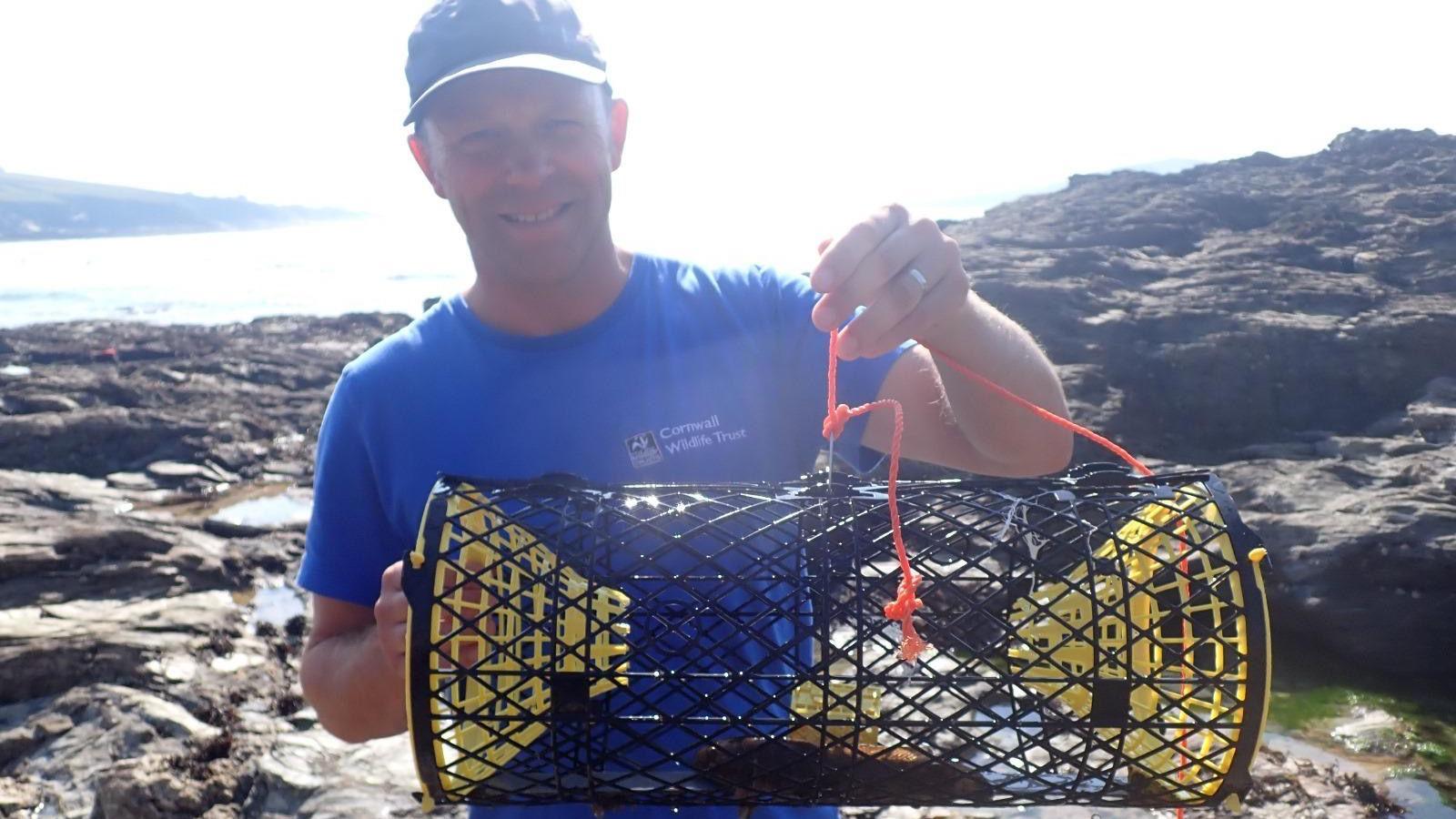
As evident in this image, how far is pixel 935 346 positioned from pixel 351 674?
134cm

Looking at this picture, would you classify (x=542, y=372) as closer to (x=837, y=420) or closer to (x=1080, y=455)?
(x=837, y=420)

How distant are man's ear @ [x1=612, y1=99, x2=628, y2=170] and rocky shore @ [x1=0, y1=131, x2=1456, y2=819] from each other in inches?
132

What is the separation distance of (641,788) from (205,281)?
51.3m

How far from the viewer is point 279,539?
29.1 feet

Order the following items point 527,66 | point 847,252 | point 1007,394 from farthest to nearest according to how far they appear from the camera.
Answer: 1. point 527,66
2. point 1007,394
3. point 847,252

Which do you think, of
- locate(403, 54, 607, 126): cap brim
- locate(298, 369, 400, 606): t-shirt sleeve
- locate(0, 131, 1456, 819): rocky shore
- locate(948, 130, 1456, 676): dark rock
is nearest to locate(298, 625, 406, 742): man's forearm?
locate(298, 369, 400, 606): t-shirt sleeve

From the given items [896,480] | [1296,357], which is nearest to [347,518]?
[896,480]

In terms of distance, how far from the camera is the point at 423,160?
2229 millimetres

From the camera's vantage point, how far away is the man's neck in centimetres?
207

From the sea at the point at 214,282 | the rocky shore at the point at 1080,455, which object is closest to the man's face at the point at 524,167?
the rocky shore at the point at 1080,455

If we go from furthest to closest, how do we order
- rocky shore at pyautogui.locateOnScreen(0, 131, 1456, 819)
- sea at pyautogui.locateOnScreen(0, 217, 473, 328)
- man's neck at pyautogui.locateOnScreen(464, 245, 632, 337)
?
sea at pyautogui.locateOnScreen(0, 217, 473, 328), rocky shore at pyautogui.locateOnScreen(0, 131, 1456, 819), man's neck at pyautogui.locateOnScreen(464, 245, 632, 337)

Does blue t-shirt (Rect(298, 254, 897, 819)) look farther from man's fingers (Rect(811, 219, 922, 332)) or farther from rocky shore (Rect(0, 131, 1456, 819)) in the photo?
rocky shore (Rect(0, 131, 1456, 819))

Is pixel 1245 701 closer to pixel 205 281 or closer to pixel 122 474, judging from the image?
pixel 122 474

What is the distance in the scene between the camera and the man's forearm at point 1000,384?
5.67ft
